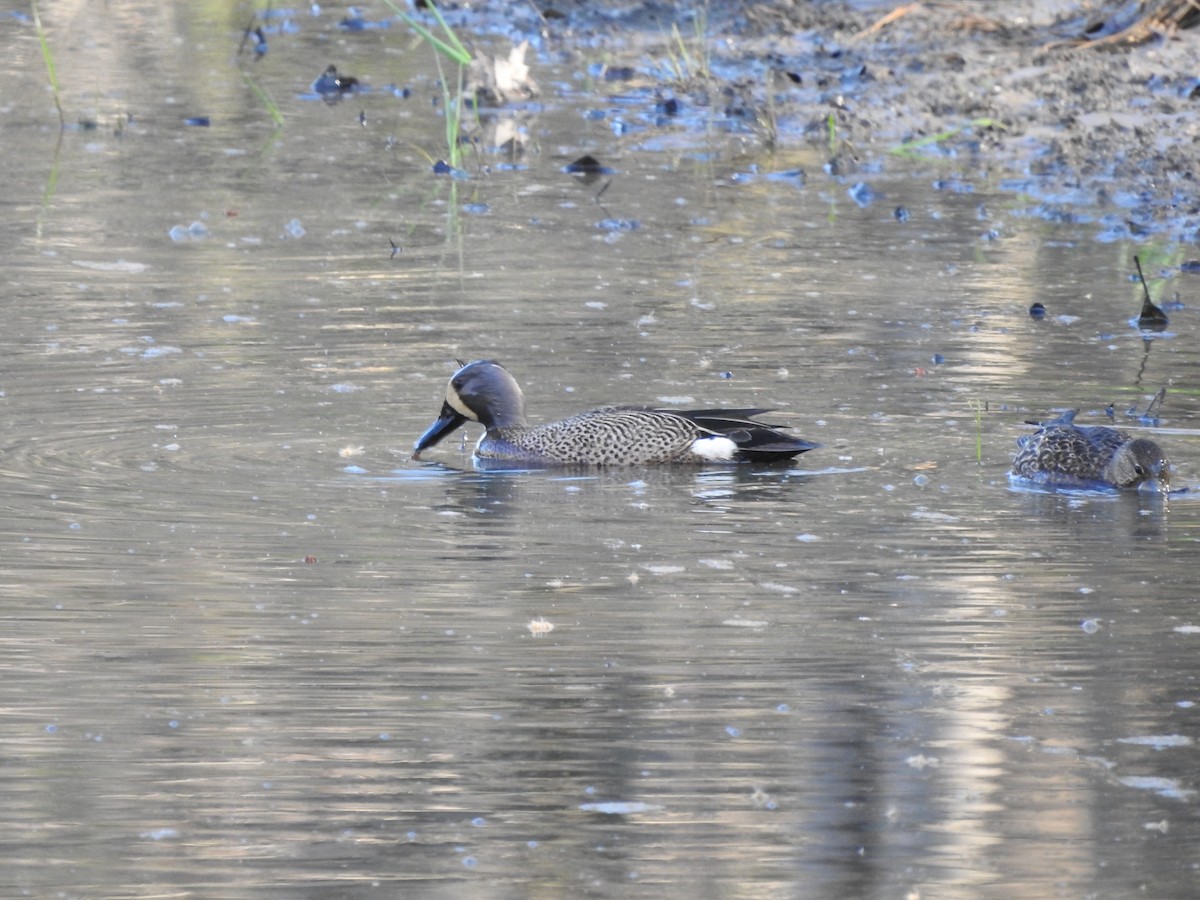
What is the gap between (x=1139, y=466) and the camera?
9.03m

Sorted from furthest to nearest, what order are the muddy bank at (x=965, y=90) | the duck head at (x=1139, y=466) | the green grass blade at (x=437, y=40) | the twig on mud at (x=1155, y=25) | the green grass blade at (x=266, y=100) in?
the twig on mud at (x=1155, y=25)
the green grass blade at (x=266, y=100)
the muddy bank at (x=965, y=90)
the green grass blade at (x=437, y=40)
the duck head at (x=1139, y=466)

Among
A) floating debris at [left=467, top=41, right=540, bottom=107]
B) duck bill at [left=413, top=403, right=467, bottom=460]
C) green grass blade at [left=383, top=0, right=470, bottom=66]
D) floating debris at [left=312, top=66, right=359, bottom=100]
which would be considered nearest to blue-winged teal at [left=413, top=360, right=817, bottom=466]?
duck bill at [left=413, top=403, right=467, bottom=460]

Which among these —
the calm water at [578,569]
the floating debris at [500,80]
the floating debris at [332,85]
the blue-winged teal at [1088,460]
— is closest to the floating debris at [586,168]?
the calm water at [578,569]

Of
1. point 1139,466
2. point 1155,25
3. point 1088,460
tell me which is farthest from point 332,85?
point 1139,466

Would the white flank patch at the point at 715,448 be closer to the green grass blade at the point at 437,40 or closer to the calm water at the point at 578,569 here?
the calm water at the point at 578,569

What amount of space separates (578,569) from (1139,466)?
2331 mm

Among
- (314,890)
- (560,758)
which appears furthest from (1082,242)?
(314,890)

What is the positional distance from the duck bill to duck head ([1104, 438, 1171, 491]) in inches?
102

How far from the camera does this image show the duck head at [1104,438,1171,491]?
9.01 m

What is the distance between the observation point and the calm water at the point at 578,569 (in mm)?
5598

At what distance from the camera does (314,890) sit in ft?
17.1

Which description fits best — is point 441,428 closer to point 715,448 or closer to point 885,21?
point 715,448

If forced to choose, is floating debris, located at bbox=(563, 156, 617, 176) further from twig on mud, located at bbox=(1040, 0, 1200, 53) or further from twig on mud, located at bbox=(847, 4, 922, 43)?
twig on mud, located at bbox=(847, 4, 922, 43)

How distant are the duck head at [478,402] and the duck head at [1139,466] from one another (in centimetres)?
241
